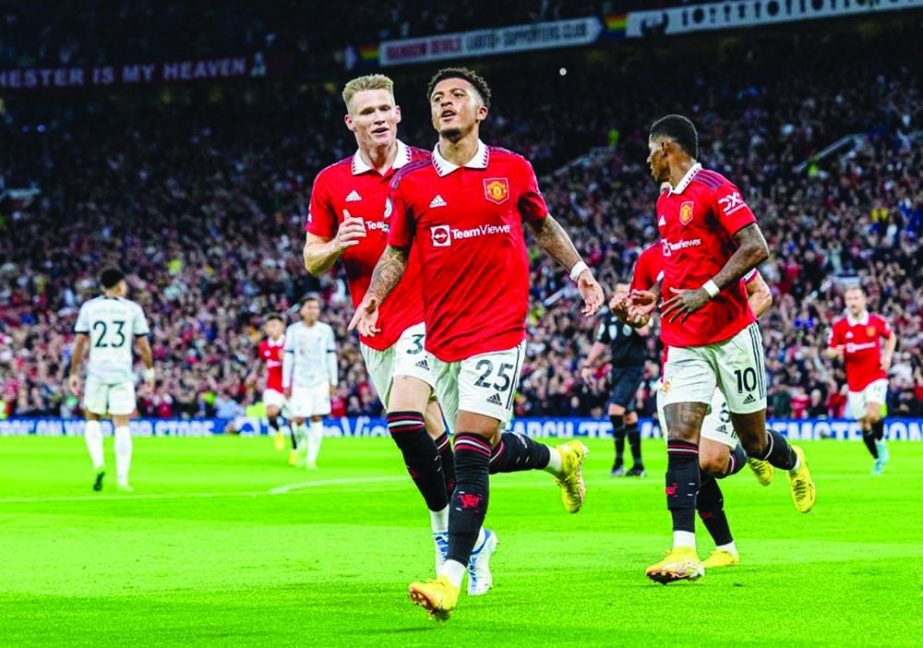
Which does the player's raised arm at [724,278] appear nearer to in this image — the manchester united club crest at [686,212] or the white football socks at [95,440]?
the manchester united club crest at [686,212]

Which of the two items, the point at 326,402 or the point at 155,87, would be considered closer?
the point at 326,402

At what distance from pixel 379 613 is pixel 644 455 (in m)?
20.0

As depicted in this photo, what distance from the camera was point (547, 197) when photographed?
158ft

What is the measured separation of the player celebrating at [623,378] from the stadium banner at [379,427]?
617 centimetres

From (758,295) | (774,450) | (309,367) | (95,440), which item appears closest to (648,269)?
(758,295)

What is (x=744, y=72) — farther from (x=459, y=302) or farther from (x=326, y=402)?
A: (x=459, y=302)

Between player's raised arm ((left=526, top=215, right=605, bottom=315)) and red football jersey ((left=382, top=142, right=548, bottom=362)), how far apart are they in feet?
1.04

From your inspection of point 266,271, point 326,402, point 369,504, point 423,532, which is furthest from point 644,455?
point 266,271

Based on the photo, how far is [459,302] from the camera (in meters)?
8.71

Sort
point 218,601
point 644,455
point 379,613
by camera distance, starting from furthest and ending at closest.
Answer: point 644,455, point 218,601, point 379,613

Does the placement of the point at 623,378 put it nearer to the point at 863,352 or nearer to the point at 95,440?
the point at 863,352

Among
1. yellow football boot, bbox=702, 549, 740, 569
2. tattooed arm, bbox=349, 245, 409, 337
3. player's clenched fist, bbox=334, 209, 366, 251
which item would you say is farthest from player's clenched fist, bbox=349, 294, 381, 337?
yellow football boot, bbox=702, 549, 740, 569

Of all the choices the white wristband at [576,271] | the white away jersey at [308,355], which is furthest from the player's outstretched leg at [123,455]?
the white wristband at [576,271]

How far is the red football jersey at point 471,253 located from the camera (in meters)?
8.69
